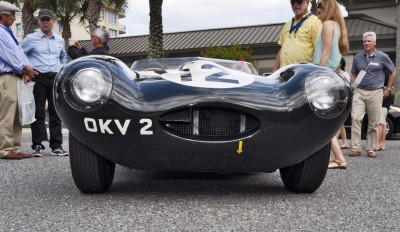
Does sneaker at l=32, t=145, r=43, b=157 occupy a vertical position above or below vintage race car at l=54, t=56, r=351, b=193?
below

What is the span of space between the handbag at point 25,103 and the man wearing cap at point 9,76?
0.05m

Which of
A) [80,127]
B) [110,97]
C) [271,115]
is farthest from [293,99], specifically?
[80,127]

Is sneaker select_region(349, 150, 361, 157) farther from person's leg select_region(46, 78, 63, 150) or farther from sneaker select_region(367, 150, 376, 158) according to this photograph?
person's leg select_region(46, 78, 63, 150)

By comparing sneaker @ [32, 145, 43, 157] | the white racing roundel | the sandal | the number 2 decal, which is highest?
the white racing roundel

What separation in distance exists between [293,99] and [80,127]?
46.8 inches

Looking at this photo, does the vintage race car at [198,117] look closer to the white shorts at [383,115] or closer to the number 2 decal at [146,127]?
the number 2 decal at [146,127]

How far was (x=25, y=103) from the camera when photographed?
5336mm

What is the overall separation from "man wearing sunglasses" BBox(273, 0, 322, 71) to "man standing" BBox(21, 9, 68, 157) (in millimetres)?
2612

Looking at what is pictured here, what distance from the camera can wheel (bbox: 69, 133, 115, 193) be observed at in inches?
118

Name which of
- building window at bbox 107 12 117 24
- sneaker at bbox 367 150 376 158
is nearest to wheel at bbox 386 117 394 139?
sneaker at bbox 367 150 376 158

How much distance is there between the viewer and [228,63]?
4469 millimetres

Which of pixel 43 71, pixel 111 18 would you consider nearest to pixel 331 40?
pixel 43 71

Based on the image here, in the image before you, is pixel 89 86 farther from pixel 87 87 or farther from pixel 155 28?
pixel 155 28

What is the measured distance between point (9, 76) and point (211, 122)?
3.21m
